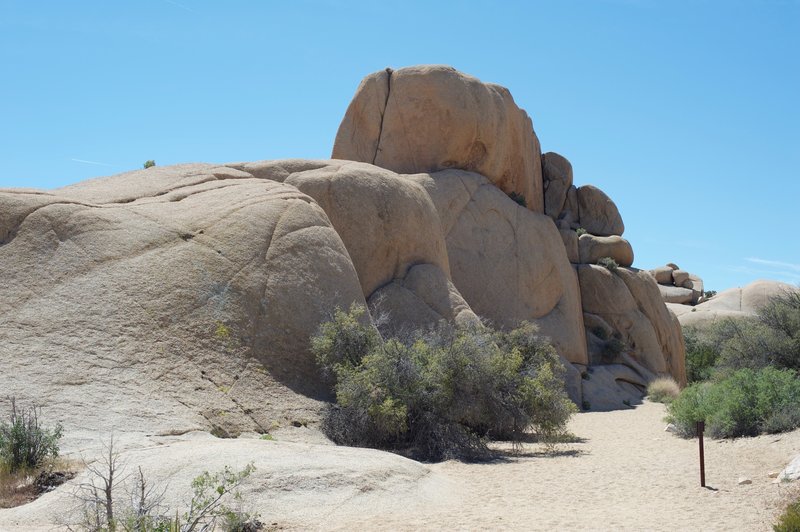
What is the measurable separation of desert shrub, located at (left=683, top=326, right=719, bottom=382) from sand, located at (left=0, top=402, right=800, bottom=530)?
25193mm

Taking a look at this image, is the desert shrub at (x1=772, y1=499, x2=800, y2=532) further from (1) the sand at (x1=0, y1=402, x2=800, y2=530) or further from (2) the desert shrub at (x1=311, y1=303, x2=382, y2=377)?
(2) the desert shrub at (x1=311, y1=303, x2=382, y2=377)

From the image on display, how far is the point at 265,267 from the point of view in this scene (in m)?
16.5

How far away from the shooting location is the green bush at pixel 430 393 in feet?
48.2

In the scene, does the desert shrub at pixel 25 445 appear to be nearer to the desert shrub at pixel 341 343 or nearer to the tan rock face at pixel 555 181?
the desert shrub at pixel 341 343

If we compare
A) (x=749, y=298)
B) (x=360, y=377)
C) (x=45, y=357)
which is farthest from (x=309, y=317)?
(x=749, y=298)

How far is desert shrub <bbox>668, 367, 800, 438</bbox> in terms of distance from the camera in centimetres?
1492

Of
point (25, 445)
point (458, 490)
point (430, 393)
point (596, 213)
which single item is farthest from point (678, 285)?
point (25, 445)

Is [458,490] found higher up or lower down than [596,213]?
lower down

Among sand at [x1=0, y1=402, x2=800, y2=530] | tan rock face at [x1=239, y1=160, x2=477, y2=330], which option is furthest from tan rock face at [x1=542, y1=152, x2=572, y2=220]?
sand at [x1=0, y1=402, x2=800, y2=530]

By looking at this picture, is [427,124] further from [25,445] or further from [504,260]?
[25,445]

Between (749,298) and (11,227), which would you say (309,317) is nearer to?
(11,227)

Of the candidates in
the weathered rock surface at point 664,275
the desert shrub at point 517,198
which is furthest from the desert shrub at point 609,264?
the weathered rock surface at point 664,275

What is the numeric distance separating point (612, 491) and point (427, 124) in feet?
59.7

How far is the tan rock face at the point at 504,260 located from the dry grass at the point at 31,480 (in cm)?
1658
